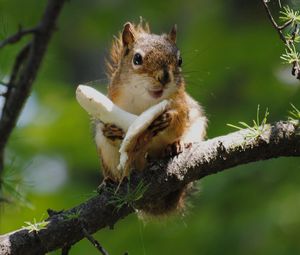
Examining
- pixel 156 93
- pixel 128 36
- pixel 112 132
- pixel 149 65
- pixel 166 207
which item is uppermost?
pixel 128 36

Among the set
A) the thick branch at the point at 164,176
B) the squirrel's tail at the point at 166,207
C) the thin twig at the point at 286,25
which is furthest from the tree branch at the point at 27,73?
the thin twig at the point at 286,25

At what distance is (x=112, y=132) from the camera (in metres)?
3.29

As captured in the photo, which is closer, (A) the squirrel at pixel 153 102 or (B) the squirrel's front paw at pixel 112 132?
(B) the squirrel's front paw at pixel 112 132

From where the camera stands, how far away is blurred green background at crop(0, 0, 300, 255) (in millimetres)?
5262

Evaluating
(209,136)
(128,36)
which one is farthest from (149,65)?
(209,136)

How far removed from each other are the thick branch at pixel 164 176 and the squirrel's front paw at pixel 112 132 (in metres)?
0.22

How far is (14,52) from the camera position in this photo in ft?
15.0

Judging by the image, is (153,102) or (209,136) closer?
(153,102)

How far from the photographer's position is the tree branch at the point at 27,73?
371 centimetres

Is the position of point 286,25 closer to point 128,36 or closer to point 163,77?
point 163,77

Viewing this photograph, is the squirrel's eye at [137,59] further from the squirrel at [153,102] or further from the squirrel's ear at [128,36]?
the squirrel's ear at [128,36]

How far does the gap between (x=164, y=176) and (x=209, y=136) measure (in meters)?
2.80

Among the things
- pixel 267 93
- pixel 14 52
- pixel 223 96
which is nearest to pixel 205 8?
pixel 223 96

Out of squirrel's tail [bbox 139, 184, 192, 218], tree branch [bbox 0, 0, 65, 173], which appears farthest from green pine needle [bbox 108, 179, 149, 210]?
tree branch [bbox 0, 0, 65, 173]
